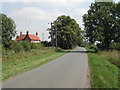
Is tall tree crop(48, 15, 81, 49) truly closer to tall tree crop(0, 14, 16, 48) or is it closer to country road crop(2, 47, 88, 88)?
tall tree crop(0, 14, 16, 48)

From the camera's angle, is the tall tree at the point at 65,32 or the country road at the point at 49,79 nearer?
the country road at the point at 49,79

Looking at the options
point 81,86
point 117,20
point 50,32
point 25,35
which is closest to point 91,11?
point 117,20

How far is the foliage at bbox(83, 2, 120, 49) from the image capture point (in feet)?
122

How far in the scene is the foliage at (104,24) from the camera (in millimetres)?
37312

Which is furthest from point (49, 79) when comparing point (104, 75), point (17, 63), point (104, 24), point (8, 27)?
point (8, 27)

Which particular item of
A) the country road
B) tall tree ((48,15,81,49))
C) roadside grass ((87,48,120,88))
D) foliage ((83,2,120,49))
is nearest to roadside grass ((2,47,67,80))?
the country road

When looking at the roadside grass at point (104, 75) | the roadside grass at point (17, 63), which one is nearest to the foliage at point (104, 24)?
the roadside grass at point (17, 63)

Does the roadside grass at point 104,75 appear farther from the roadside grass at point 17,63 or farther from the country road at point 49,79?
the roadside grass at point 17,63

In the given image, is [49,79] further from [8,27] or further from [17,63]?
[8,27]

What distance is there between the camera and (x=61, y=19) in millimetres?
61938

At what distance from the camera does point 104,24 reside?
129ft

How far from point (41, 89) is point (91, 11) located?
3839 cm

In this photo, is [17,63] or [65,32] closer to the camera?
[17,63]

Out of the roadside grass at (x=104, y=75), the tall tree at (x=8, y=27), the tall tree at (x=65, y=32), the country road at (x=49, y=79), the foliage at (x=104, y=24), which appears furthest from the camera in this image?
the tall tree at (x=65, y=32)
